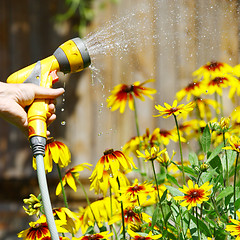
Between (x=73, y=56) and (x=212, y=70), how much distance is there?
474 mm

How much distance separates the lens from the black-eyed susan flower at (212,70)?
134 cm

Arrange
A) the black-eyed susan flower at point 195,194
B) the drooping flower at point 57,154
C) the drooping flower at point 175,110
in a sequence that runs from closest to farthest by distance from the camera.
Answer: the black-eyed susan flower at point 195,194, the drooping flower at point 175,110, the drooping flower at point 57,154

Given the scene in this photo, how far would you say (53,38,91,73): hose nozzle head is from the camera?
1.14 metres

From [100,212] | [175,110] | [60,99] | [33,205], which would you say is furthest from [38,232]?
[60,99]

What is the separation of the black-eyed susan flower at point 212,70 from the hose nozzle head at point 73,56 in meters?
0.42

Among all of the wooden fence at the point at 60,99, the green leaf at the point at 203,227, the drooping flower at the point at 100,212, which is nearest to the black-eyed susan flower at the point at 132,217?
the drooping flower at the point at 100,212

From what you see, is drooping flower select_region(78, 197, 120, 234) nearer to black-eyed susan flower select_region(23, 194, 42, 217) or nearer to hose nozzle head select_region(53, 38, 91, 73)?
black-eyed susan flower select_region(23, 194, 42, 217)

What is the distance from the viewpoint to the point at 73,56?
1.14m

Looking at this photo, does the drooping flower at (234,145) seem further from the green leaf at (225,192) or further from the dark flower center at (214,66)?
the dark flower center at (214,66)

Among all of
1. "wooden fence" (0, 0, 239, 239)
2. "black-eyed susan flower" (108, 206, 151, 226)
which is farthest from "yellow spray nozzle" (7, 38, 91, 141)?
"wooden fence" (0, 0, 239, 239)

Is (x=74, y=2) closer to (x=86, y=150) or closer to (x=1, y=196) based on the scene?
(x=86, y=150)

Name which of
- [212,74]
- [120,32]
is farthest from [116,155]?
[212,74]

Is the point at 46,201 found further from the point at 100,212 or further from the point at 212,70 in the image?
the point at 212,70

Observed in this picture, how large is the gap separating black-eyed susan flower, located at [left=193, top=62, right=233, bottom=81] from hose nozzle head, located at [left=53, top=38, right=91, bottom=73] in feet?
1.38
